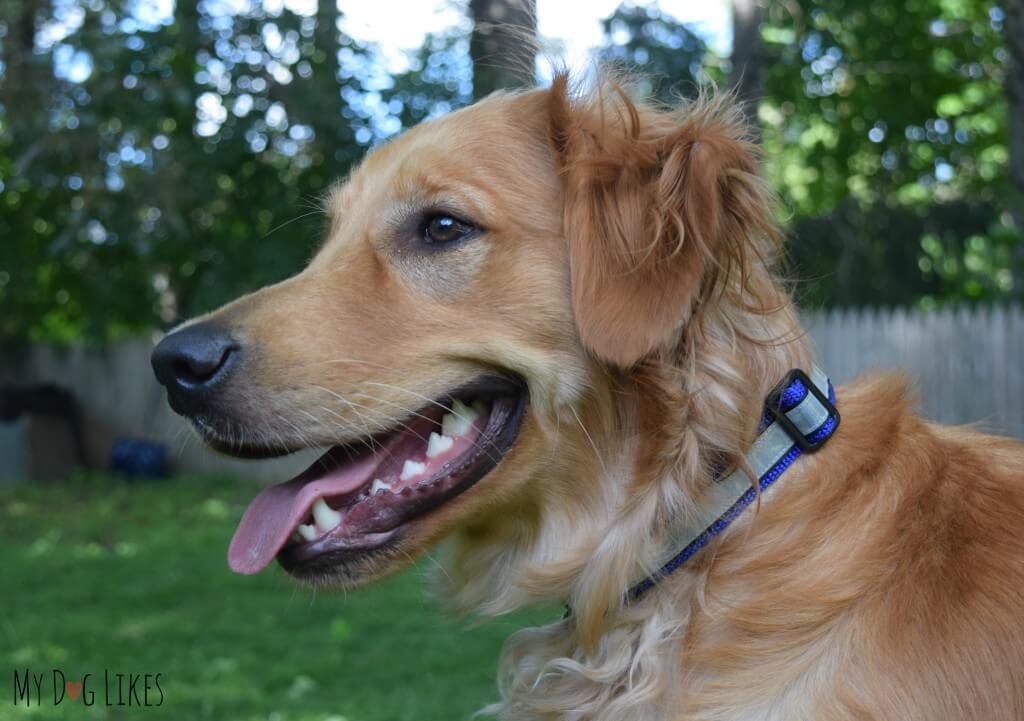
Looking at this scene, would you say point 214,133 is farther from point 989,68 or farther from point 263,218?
point 989,68

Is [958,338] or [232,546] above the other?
[232,546]

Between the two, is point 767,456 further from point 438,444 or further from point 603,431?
point 438,444

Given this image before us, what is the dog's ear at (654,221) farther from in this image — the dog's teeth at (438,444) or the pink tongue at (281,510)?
the pink tongue at (281,510)

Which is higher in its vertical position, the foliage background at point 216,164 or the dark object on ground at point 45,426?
the foliage background at point 216,164

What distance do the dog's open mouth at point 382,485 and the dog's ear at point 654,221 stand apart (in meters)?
0.34

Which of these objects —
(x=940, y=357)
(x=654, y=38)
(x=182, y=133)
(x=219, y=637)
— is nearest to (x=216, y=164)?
(x=182, y=133)

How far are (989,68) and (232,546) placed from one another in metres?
22.6

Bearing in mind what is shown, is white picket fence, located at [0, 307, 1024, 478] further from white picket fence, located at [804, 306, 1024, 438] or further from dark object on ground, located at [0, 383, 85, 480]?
dark object on ground, located at [0, 383, 85, 480]

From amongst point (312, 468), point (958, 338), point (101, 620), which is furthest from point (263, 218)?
point (312, 468)

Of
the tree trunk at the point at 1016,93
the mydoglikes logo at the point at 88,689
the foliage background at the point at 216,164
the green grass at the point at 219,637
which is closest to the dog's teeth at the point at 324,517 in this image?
the green grass at the point at 219,637

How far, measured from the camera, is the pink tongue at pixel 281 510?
8.70 ft

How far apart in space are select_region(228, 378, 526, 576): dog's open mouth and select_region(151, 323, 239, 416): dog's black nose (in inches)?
14.0

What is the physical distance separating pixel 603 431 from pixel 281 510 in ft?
2.81

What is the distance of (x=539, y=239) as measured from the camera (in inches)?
109
